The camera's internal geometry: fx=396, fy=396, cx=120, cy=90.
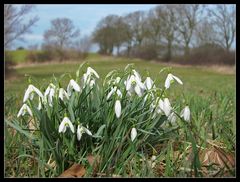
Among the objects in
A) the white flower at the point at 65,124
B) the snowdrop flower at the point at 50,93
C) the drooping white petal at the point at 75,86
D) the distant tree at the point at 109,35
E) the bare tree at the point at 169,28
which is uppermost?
the bare tree at the point at 169,28

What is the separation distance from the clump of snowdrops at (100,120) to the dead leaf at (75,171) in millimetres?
91

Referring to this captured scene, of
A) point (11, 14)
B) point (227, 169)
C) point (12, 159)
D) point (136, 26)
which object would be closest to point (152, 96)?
point (227, 169)

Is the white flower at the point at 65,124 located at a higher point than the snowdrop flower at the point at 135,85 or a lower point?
lower

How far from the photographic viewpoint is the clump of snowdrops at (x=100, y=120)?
76.2 inches

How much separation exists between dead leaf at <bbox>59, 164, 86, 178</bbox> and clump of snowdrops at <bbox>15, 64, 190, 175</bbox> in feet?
0.30

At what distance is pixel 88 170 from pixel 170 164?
0.41 meters

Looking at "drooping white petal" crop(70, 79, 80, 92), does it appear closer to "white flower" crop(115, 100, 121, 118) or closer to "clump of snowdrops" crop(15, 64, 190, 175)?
"clump of snowdrops" crop(15, 64, 190, 175)

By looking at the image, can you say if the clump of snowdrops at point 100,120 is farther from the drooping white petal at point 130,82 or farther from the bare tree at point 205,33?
the bare tree at point 205,33

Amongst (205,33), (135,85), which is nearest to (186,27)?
(205,33)

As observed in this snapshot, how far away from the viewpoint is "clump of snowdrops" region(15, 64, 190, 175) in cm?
194

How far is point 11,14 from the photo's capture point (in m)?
7.10

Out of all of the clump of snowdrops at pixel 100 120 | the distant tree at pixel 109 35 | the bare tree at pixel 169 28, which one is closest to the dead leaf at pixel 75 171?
the clump of snowdrops at pixel 100 120

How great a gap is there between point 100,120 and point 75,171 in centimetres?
36

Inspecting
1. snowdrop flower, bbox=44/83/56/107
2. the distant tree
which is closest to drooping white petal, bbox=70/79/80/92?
snowdrop flower, bbox=44/83/56/107
